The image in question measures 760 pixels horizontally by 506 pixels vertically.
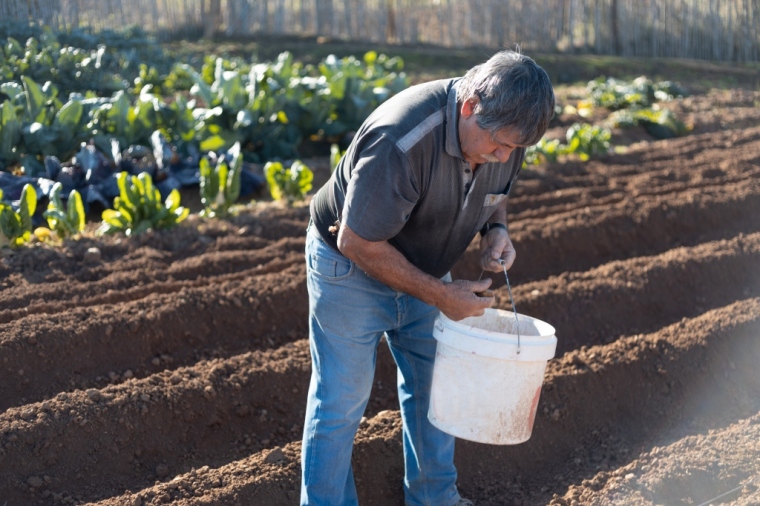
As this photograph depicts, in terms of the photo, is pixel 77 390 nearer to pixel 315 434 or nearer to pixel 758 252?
pixel 315 434

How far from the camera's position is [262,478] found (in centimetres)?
325

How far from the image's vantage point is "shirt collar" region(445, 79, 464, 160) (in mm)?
2395

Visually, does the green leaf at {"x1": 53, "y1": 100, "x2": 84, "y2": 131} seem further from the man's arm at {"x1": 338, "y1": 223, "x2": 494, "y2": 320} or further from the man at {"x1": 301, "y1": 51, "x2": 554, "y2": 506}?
the man's arm at {"x1": 338, "y1": 223, "x2": 494, "y2": 320}

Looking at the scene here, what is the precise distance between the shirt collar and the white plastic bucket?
22.4 inches

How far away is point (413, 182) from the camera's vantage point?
239 centimetres

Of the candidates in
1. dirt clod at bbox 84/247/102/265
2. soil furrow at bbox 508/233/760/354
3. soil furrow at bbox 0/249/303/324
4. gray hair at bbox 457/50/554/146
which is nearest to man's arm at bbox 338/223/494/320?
gray hair at bbox 457/50/554/146

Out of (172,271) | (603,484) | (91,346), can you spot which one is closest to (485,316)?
(603,484)

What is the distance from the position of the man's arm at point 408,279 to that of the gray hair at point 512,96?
0.47 metres

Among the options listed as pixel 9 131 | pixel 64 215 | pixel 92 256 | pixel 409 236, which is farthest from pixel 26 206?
pixel 409 236

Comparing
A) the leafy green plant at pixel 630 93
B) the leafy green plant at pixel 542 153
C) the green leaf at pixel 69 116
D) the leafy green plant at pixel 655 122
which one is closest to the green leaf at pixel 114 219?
the green leaf at pixel 69 116

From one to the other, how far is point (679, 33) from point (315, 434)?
50.9 ft

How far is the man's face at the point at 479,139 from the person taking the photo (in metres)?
2.35

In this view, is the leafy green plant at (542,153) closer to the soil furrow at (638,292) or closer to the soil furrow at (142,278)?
the soil furrow at (638,292)

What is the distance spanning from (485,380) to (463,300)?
1.04ft
